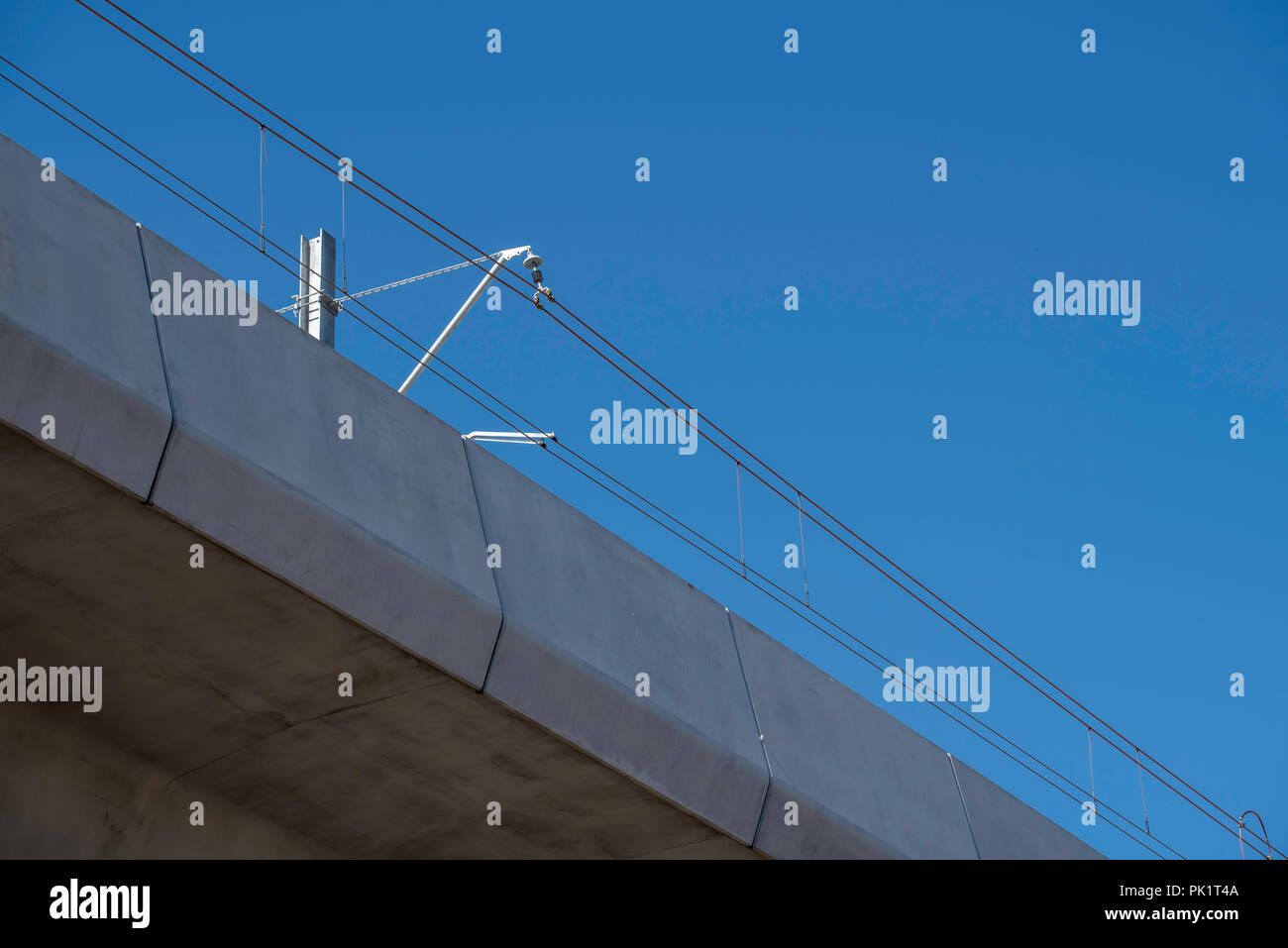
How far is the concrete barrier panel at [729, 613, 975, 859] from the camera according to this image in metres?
11.8

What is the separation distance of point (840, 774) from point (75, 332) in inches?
289

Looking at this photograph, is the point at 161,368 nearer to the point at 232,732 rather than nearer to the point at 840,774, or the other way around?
the point at 232,732

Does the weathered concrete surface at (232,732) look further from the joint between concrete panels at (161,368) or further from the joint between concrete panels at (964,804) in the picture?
the joint between concrete panels at (964,804)

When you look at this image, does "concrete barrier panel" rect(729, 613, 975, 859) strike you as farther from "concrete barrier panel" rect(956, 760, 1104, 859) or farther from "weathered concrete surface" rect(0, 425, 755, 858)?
"weathered concrete surface" rect(0, 425, 755, 858)

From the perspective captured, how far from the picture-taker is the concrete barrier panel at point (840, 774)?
466 inches

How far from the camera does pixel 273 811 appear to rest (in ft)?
34.3

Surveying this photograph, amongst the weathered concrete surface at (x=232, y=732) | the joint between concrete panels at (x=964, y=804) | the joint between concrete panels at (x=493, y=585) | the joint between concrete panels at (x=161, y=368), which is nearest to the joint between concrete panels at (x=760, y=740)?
the weathered concrete surface at (x=232, y=732)

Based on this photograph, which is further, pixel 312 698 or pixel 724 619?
pixel 724 619

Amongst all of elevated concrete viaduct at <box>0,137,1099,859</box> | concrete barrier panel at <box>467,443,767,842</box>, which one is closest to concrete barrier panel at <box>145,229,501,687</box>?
elevated concrete viaduct at <box>0,137,1099,859</box>
